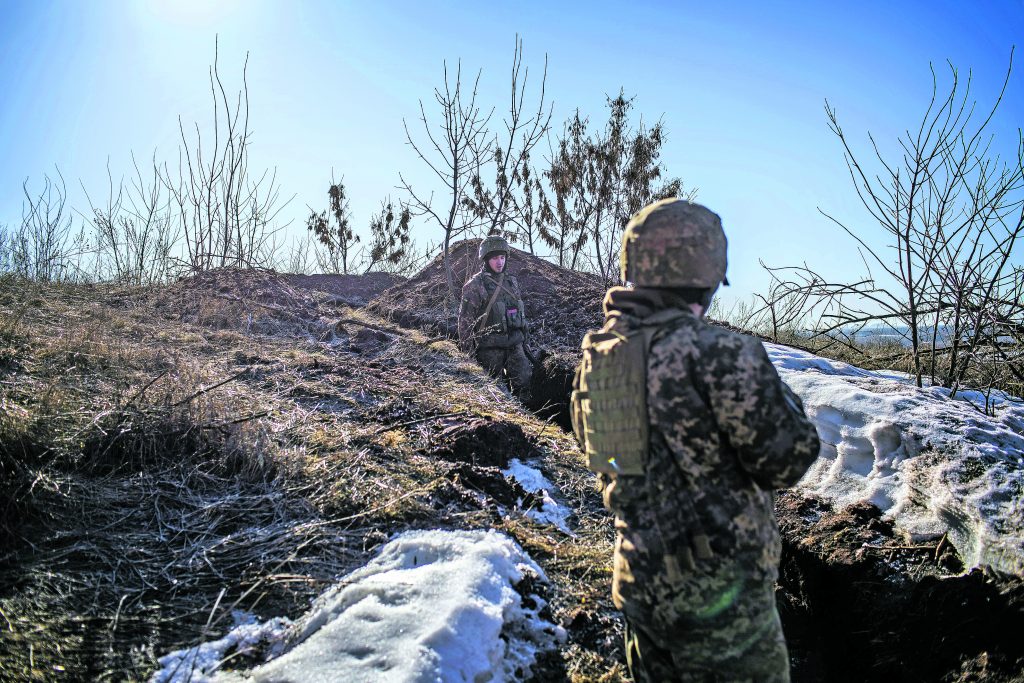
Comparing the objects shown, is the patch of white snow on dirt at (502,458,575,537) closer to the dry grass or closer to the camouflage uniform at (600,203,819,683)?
the dry grass

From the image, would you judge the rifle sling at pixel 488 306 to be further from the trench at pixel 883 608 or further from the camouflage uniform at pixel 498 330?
the trench at pixel 883 608

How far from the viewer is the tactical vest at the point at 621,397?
5.97 feet

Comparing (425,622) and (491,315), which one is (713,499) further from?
(491,315)

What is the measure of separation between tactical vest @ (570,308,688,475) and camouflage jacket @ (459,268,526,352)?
5.31m

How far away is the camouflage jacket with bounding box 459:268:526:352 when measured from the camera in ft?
23.8

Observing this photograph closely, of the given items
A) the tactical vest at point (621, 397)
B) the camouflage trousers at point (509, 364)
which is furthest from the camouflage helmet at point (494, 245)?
the tactical vest at point (621, 397)

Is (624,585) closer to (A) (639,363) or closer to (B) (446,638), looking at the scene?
(A) (639,363)

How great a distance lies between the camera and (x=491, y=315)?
7305 millimetres

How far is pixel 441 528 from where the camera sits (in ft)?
10.5

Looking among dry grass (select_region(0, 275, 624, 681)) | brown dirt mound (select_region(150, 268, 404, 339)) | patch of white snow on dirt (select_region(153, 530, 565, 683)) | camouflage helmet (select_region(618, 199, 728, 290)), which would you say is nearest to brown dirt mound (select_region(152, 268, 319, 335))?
brown dirt mound (select_region(150, 268, 404, 339))

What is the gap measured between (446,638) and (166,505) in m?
1.70

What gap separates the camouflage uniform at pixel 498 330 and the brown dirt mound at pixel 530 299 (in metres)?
0.64

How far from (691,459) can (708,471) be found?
0.19 feet

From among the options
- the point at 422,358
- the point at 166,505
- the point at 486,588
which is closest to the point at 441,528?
the point at 486,588
